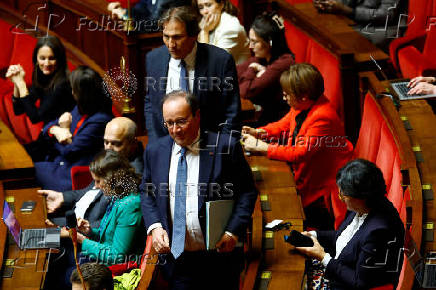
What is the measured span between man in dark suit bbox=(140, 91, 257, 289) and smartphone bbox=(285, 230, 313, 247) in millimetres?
141

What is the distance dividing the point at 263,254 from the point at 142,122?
145 centimetres

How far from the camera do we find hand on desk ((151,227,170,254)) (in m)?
2.53

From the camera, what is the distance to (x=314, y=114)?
3.11 m

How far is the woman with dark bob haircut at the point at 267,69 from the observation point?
351 centimetres

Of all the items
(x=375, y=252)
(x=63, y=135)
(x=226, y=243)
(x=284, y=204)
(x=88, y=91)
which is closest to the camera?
(x=375, y=252)

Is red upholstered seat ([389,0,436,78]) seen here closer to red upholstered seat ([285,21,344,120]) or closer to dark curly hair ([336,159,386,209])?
red upholstered seat ([285,21,344,120])

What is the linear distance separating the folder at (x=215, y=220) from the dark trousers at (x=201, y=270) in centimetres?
7

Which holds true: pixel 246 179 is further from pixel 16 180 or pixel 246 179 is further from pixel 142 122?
pixel 142 122

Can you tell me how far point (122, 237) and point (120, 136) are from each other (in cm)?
50

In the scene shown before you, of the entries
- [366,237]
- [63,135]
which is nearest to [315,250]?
[366,237]

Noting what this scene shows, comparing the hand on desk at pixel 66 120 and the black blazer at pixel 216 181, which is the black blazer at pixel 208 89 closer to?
the black blazer at pixel 216 181

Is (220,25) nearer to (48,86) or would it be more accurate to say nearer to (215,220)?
(48,86)

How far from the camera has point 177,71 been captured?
119 inches

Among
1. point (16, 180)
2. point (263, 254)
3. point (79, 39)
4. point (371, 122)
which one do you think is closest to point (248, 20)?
point (79, 39)
